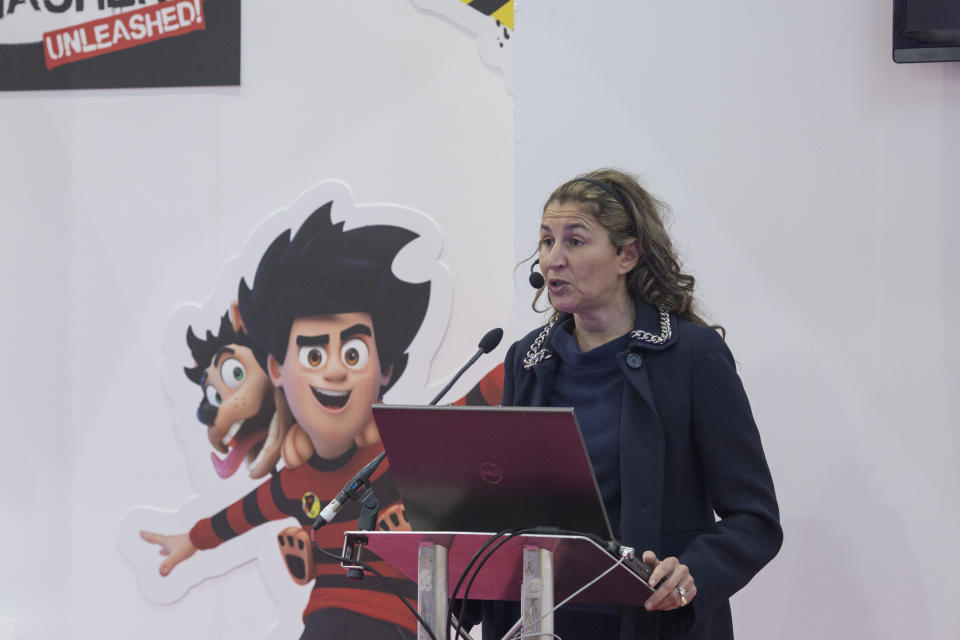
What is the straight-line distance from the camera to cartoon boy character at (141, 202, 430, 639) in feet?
10.6

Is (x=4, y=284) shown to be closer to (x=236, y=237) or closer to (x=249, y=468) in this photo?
(x=236, y=237)

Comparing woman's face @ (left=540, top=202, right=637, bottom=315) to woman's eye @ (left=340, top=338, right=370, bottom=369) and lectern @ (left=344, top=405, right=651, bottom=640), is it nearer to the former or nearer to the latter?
lectern @ (left=344, top=405, right=651, bottom=640)

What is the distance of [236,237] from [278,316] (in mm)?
335

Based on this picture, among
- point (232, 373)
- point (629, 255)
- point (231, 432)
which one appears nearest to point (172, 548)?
point (231, 432)

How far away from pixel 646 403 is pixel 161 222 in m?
2.29

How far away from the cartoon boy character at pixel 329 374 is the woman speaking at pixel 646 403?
1.34m

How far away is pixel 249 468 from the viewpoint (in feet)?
11.0

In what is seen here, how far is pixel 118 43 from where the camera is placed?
137 inches

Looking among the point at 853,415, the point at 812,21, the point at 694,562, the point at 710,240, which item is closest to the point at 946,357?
the point at 853,415

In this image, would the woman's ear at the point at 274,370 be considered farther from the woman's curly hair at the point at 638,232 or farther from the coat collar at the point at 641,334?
the woman's curly hair at the point at 638,232

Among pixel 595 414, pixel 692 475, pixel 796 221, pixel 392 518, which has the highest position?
pixel 796 221

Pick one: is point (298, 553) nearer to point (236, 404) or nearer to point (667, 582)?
point (236, 404)

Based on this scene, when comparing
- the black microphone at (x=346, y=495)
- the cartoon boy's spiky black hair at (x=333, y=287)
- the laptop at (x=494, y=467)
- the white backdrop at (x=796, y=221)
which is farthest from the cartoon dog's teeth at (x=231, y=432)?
the laptop at (x=494, y=467)

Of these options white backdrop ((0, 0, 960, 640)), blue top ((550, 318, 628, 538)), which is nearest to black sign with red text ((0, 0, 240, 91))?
white backdrop ((0, 0, 960, 640))
